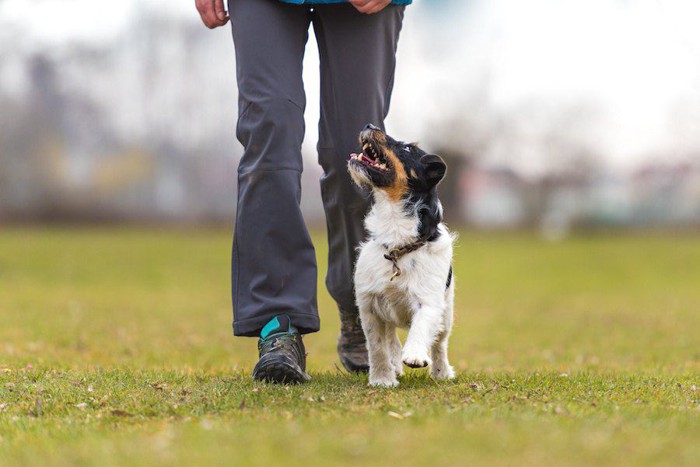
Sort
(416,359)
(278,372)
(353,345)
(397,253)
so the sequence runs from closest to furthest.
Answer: (416,359) → (278,372) → (397,253) → (353,345)

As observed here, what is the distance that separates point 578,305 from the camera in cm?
1599

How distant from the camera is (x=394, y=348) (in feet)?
16.1

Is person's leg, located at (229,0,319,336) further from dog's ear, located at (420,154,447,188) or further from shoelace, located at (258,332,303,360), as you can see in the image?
dog's ear, located at (420,154,447,188)

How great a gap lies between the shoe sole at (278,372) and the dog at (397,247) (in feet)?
1.33

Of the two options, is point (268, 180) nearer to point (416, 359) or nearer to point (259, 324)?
point (259, 324)

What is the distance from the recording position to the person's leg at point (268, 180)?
4.56m

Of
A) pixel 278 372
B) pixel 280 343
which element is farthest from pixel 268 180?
pixel 278 372

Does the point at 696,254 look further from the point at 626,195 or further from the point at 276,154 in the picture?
the point at 276,154

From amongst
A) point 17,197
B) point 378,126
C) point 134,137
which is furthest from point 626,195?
point 378,126

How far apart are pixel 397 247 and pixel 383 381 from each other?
68cm

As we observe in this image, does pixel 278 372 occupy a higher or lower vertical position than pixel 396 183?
lower

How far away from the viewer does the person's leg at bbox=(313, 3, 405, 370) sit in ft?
15.7

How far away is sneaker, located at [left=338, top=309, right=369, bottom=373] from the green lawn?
13.6 inches

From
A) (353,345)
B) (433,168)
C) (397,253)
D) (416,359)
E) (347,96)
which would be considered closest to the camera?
(416,359)
